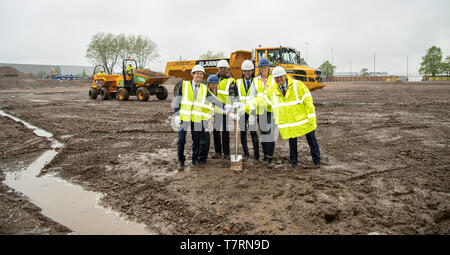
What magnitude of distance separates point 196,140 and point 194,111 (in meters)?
0.50

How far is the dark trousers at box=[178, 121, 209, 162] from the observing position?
5027mm

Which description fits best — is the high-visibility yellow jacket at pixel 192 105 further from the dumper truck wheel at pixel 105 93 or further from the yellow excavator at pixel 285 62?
the dumper truck wheel at pixel 105 93

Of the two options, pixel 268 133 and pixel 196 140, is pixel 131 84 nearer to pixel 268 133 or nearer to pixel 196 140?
pixel 196 140

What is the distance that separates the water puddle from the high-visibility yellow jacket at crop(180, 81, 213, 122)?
183 centimetres

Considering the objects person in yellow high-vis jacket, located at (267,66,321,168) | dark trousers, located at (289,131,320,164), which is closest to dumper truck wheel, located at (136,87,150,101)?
person in yellow high-vis jacket, located at (267,66,321,168)

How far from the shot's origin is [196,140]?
5.14 metres

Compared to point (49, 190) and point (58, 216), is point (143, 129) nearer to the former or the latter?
point (49, 190)

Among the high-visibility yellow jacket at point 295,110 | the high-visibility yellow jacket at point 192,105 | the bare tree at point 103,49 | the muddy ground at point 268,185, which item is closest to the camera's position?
the muddy ground at point 268,185

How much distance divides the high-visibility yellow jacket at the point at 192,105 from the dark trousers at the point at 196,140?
0.37ft

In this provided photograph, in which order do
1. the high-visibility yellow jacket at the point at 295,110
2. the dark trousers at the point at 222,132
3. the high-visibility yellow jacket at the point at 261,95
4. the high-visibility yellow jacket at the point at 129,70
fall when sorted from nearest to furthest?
the high-visibility yellow jacket at the point at 295,110 → the high-visibility yellow jacket at the point at 261,95 → the dark trousers at the point at 222,132 → the high-visibility yellow jacket at the point at 129,70

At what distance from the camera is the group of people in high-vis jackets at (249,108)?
490cm

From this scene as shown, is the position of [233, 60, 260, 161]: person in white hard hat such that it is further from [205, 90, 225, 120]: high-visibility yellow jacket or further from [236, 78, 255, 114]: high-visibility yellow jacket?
[205, 90, 225, 120]: high-visibility yellow jacket

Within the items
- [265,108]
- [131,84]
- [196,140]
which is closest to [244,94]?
[265,108]

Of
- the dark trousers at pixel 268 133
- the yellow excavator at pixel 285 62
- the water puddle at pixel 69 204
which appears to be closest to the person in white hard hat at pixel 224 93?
the dark trousers at pixel 268 133
